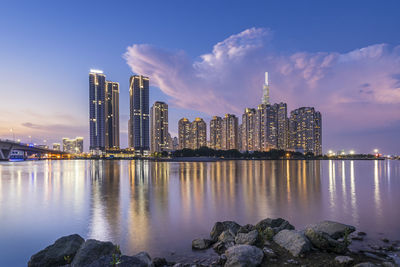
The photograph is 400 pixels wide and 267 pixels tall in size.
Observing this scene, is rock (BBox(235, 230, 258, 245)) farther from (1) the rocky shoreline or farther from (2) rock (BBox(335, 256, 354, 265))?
(2) rock (BBox(335, 256, 354, 265))

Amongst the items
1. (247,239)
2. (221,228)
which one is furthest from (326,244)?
(221,228)

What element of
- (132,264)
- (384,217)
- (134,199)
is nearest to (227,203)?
(134,199)

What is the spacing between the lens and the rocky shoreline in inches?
361

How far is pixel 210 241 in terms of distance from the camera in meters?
13.0

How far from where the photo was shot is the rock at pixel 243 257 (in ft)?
29.8

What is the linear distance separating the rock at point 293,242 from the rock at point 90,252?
748 cm

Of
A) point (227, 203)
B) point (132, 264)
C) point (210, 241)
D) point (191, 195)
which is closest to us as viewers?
Answer: point (132, 264)

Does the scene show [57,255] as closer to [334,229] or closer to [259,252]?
[259,252]

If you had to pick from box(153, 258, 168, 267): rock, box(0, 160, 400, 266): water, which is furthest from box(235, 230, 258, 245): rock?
box(153, 258, 168, 267): rock

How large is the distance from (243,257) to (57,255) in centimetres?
778

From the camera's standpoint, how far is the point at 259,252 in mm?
9711

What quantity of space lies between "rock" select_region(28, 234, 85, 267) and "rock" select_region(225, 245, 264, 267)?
6.62 metres

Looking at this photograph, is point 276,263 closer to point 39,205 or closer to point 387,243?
point 387,243

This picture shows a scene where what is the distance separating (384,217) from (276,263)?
1594cm
